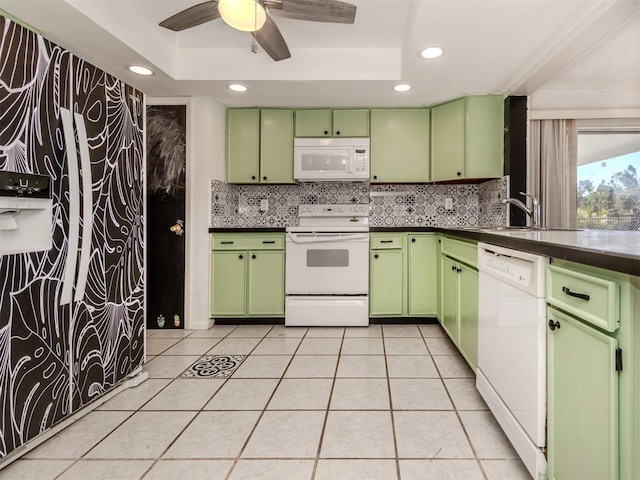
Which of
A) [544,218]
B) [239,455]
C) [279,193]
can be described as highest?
[279,193]

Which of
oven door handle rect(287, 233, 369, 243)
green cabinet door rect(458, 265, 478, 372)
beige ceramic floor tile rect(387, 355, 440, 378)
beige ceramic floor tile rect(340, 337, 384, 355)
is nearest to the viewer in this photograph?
green cabinet door rect(458, 265, 478, 372)

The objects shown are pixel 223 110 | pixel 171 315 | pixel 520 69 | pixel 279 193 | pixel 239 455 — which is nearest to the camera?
pixel 239 455

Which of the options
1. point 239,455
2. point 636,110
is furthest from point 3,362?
point 636,110

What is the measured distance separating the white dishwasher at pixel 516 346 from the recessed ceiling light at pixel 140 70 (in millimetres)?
2640

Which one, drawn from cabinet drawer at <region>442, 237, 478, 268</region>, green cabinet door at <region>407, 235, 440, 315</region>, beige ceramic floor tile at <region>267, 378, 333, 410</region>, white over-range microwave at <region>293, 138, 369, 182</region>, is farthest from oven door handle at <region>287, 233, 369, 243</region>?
beige ceramic floor tile at <region>267, 378, 333, 410</region>

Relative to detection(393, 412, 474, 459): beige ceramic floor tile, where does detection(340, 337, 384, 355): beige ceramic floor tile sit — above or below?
above

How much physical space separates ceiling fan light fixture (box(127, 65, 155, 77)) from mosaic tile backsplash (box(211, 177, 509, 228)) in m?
1.21

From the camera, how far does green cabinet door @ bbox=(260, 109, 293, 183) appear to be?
→ 3516mm

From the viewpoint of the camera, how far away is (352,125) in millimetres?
3498

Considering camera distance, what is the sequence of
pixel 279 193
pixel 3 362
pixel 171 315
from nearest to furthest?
1. pixel 3 362
2. pixel 171 315
3. pixel 279 193

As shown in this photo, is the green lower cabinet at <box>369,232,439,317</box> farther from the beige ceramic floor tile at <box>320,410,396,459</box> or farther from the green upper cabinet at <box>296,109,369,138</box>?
the beige ceramic floor tile at <box>320,410,396,459</box>

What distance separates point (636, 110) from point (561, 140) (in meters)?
0.75

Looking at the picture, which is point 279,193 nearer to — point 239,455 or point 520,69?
point 520,69

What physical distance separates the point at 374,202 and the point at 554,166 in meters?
1.70
